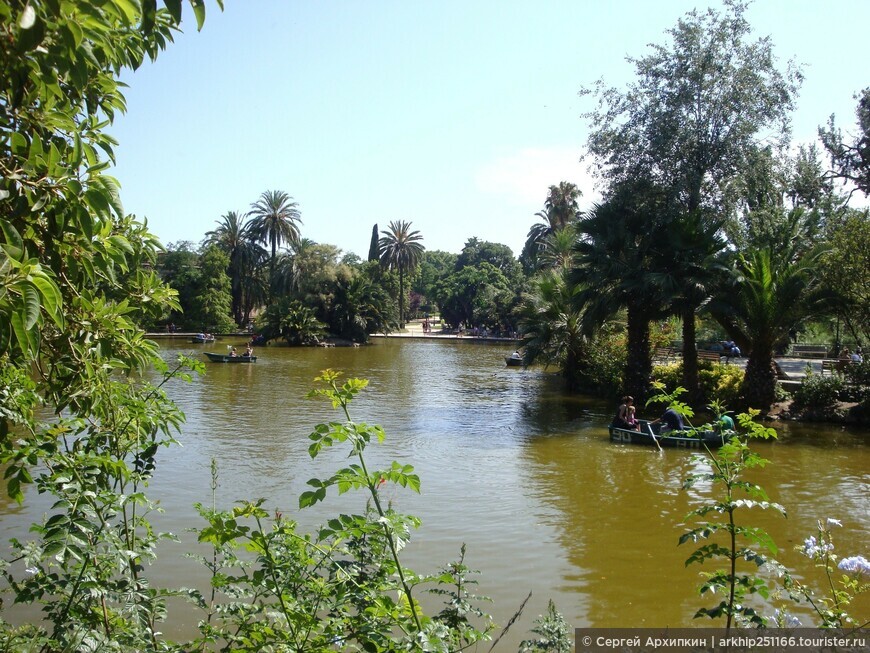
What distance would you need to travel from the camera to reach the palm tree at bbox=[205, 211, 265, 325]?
238 ft

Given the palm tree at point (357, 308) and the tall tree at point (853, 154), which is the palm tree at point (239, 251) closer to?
the palm tree at point (357, 308)

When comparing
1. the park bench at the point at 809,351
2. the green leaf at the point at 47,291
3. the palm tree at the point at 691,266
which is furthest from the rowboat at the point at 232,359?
the green leaf at the point at 47,291

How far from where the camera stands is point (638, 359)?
24562 millimetres

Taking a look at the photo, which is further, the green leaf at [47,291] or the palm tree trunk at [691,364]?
the palm tree trunk at [691,364]

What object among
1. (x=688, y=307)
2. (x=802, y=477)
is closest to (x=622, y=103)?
(x=688, y=307)

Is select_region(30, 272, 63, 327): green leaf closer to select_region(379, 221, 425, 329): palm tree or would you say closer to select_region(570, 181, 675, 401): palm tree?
select_region(570, 181, 675, 401): palm tree

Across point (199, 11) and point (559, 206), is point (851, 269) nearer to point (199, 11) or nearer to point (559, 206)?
point (199, 11)

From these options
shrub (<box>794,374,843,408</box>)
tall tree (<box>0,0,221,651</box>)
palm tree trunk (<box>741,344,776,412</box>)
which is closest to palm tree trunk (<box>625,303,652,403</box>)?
palm tree trunk (<box>741,344,776,412</box>)

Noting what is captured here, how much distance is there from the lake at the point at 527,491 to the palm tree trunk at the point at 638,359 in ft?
4.13

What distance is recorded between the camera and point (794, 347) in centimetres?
4225

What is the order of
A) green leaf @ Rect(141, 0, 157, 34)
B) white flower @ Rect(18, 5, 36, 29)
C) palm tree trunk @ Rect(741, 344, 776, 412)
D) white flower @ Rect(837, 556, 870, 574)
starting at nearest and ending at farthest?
white flower @ Rect(18, 5, 36, 29), green leaf @ Rect(141, 0, 157, 34), white flower @ Rect(837, 556, 870, 574), palm tree trunk @ Rect(741, 344, 776, 412)

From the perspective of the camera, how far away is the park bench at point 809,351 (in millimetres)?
40256

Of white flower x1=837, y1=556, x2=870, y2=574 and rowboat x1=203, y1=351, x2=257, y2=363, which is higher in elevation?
white flower x1=837, y1=556, x2=870, y2=574

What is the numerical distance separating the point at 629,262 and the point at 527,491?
449 inches
